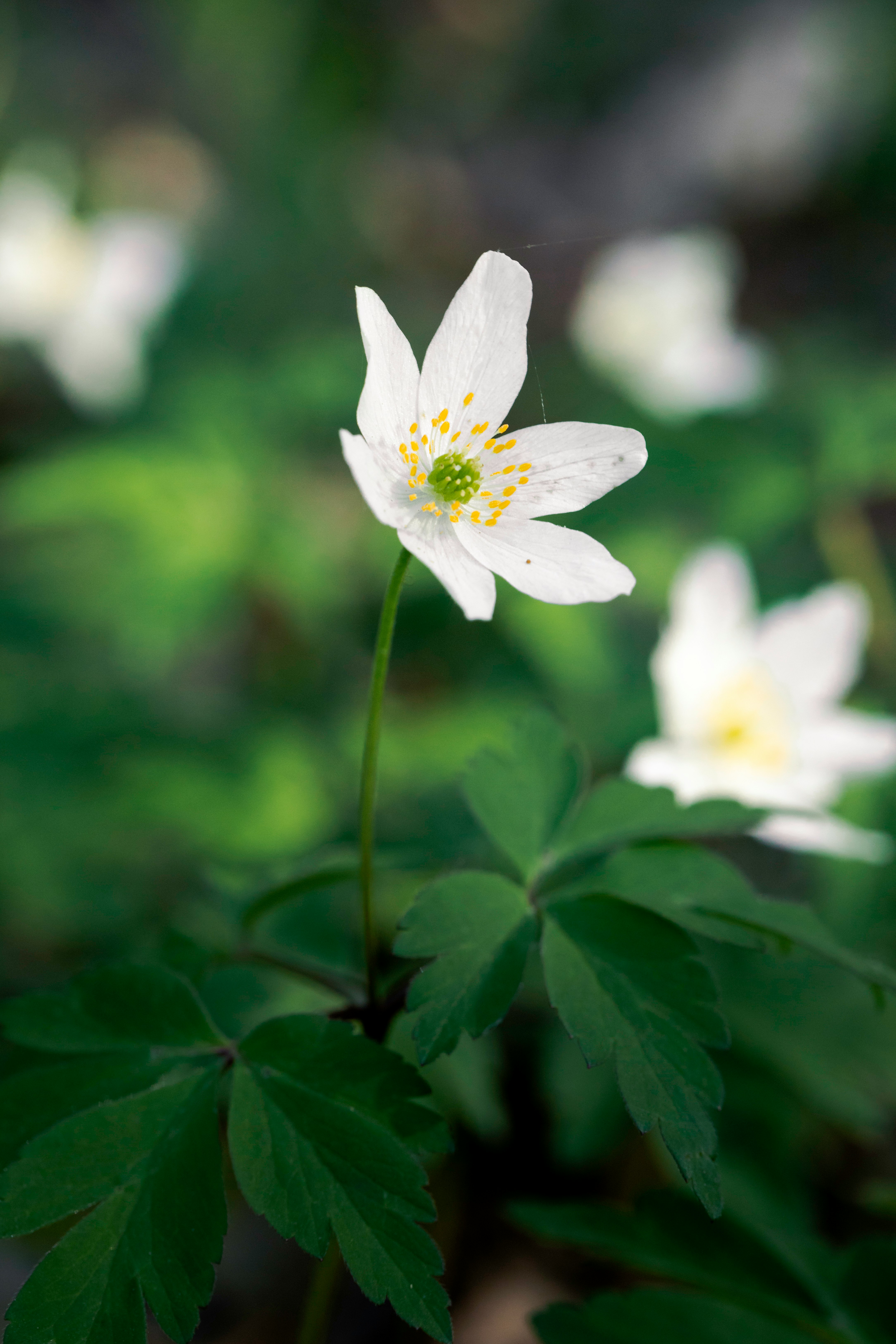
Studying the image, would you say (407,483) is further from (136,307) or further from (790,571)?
(136,307)

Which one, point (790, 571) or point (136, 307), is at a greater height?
point (136, 307)

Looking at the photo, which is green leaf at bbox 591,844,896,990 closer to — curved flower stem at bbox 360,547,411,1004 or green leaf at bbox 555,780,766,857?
green leaf at bbox 555,780,766,857

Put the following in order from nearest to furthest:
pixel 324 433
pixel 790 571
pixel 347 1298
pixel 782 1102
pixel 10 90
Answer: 1. pixel 782 1102
2. pixel 347 1298
3. pixel 324 433
4. pixel 790 571
5. pixel 10 90

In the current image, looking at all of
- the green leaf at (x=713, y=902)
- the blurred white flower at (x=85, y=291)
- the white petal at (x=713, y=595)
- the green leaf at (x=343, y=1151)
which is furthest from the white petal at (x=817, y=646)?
the blurred white flower at (x=85, y=291)

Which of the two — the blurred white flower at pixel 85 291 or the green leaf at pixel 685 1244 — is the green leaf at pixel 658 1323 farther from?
the blurred white flower at pixel 85 291

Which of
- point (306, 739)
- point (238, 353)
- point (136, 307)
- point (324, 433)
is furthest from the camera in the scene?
point (238, 353)

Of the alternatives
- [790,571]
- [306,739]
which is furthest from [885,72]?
[306,739]
